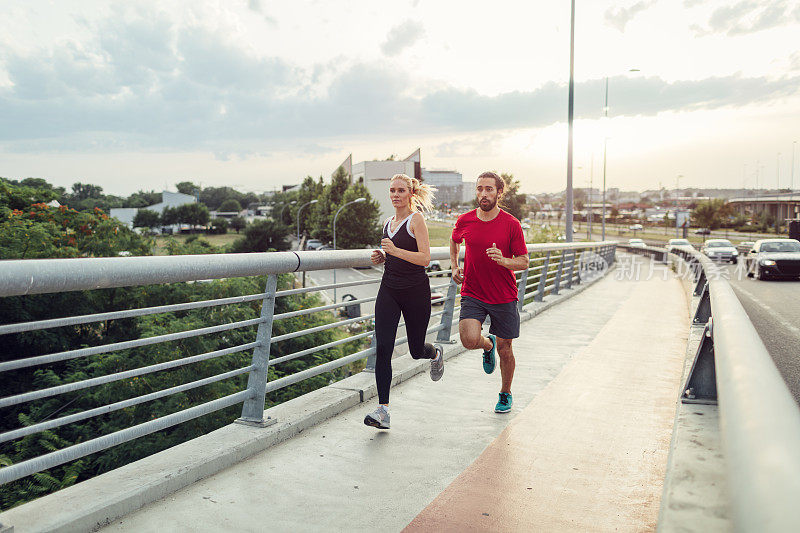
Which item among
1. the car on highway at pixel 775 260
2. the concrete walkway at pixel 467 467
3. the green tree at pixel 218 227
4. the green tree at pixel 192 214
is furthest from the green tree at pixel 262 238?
the concrete walkway at pixel 467 467

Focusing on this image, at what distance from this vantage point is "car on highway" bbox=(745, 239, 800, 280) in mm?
22469

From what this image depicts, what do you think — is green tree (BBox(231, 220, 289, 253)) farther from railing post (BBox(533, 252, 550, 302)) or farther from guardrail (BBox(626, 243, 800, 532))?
guardrail (BBox(626, 243, 800, 532))

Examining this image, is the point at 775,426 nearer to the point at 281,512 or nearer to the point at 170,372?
the point at 281,512

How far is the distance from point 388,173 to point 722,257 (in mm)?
60128

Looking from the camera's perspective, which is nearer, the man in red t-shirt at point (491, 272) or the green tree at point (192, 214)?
the man in red t-shirt at point (491, 272)

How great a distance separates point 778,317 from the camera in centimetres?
1360

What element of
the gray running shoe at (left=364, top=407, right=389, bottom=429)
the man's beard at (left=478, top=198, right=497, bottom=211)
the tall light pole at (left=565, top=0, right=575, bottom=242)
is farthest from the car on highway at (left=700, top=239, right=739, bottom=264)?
the gray running shoe at (left=364, top=407, right=389, bottom=429)

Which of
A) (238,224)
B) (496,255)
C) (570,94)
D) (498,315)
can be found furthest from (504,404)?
(238,224)

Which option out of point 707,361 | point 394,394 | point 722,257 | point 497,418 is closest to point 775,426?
point 707,361

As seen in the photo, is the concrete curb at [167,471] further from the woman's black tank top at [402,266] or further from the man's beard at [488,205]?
the man's beard at [488,205]

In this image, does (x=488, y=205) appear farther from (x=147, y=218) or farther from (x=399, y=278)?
(x=147, y=218)

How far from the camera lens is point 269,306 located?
180 inches

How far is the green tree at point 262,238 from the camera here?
89.3 meters

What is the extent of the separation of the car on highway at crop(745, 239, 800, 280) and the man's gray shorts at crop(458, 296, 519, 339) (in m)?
20.9
